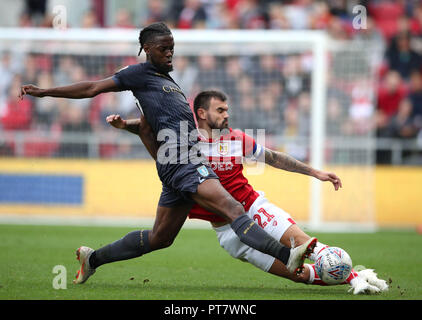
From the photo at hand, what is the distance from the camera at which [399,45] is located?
55.7 ft

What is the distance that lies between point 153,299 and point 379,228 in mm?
10196

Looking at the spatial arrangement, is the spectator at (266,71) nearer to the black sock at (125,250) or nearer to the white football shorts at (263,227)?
the white football shorts at (263,227)

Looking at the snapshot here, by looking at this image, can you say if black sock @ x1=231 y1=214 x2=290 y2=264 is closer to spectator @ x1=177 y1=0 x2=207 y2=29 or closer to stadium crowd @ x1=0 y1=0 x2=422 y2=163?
stadium crowd @ x1=0 y1=0 x2=422 y2=163

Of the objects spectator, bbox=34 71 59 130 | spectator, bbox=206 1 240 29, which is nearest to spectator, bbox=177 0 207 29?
spectator, bbox=206 1 240 29

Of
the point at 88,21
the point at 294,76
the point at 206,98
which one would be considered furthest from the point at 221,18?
the point at 206,98

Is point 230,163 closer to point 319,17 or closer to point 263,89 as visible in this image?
point 263,89

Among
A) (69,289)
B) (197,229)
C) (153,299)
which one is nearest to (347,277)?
(153,299)

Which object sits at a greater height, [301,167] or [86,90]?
[86,90]

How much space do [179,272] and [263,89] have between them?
26.3 feet

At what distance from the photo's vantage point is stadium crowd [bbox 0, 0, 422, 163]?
15508 mm

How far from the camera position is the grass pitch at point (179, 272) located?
647 cm

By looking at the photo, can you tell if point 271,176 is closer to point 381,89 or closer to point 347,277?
point 381,89

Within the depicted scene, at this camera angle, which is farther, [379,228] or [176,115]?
[379,228]

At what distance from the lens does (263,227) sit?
688 cm
